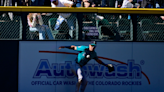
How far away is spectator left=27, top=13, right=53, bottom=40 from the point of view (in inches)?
280

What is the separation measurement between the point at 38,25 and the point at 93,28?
5.17ft

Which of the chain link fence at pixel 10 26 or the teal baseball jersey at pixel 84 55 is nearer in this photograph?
the teal baseball jersey at pixel 84 55

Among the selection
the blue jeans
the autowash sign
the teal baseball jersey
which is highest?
the blue jeans

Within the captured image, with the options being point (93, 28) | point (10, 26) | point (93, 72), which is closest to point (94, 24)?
point (93, 28)

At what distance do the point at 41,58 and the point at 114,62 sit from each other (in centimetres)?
210

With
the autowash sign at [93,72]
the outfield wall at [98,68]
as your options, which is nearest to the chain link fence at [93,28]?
the outfield wall at [98,68]

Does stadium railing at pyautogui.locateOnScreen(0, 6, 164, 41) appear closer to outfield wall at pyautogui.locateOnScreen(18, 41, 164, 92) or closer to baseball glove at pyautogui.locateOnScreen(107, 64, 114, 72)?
outfield wall at pyautogui.locateOnScreen(18, 41, 164, 92)

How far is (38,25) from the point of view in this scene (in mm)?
7195

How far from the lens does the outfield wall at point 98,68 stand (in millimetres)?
7078

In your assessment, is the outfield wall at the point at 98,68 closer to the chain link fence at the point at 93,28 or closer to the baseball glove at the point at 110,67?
the chain link fence at the point at 93,28

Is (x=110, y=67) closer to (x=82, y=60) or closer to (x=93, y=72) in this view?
(x=93, y=72)

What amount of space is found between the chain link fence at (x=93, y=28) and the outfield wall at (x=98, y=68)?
0.19 meters

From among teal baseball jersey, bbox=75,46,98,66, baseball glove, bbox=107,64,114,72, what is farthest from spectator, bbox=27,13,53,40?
baseball glove, bbox=107,64,114,72

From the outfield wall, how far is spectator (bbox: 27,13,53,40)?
0.80 ft
